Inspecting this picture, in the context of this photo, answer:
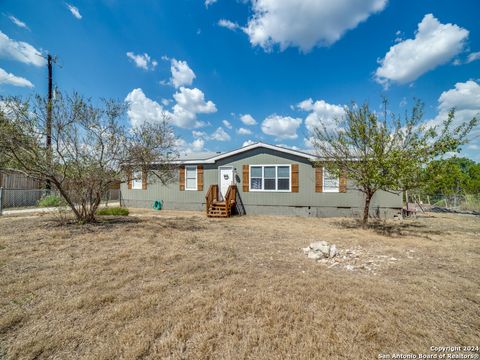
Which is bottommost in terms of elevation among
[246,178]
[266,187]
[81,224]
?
[81,224]

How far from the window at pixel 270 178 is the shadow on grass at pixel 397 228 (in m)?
3.17

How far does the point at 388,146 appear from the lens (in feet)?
22.2

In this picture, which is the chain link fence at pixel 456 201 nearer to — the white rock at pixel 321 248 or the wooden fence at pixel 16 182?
the white rock at pixel 321 248

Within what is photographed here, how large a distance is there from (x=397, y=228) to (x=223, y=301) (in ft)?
25.3

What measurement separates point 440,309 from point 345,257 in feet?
6.30

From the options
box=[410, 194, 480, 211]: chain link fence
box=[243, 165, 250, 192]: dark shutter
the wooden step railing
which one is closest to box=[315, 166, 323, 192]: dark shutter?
box=[243, 165, 250, 192]: dark shutter

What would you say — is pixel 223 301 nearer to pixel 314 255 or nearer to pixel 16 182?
pixel 314 255

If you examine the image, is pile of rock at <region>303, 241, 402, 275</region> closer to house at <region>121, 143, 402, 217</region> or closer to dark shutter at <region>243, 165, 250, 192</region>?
house at <region>121, 143, 402, 217</region>

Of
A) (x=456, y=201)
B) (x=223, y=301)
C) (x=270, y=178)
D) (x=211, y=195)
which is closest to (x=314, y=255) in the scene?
(x=223, y=301)

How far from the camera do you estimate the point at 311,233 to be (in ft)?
22.5

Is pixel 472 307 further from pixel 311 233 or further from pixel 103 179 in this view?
pixel 103 179

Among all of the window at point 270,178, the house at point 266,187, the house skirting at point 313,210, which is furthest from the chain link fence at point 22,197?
the window at point 270,178

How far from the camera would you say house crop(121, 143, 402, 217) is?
9961mm

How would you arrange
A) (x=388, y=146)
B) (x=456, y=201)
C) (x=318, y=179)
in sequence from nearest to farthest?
(x=388, y=146) < (x=318, y=179) < (x=456, y=201)
